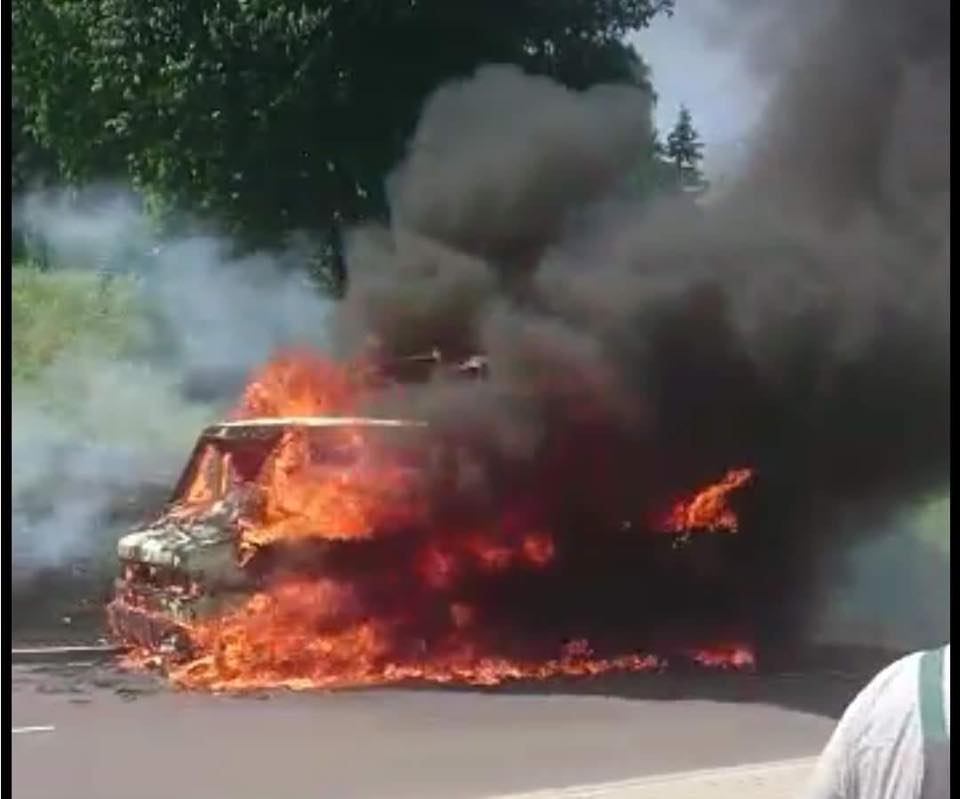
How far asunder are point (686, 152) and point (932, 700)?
1.50m

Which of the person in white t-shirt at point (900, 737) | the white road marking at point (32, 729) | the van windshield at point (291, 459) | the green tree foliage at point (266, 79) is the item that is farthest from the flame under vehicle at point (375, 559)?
the person in white t-shirt at point (900, 737)

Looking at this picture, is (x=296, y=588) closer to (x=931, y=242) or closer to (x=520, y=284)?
(x=520, y=284)

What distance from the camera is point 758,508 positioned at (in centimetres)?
220

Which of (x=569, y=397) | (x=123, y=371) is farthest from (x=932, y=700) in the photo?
(x=123, y=371)

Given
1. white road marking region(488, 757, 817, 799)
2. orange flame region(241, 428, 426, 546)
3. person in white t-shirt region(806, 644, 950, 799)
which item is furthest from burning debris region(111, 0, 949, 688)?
person in white t-shirt region(806, 644, 950, 799)

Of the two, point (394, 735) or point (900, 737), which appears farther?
point (394, 735)

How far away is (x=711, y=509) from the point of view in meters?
2.20

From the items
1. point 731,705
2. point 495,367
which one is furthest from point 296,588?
point 731,705

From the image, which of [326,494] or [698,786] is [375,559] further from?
[698,786]

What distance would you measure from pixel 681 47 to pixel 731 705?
1.00 meters

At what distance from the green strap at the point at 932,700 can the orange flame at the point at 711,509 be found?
1.41 m

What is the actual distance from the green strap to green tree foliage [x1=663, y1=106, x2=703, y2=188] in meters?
1.46

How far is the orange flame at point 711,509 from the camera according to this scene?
2193 millimetres

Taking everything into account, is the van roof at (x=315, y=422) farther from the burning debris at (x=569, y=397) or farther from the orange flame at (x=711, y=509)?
the orange flame at (x=711, y=509)
